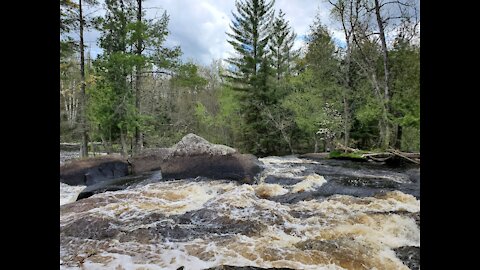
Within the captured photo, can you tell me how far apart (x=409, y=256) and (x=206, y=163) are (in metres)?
5.79

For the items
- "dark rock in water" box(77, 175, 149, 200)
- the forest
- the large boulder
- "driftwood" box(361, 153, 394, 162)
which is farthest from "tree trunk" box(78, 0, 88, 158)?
"driftwood" box(361, 153, 394, 162)

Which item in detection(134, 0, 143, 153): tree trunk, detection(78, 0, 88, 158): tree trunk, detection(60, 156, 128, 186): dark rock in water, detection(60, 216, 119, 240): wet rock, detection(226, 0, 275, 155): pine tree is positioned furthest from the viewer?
detection(226, 0, 275, 155): pine tree

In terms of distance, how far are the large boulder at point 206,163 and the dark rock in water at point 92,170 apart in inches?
75.3

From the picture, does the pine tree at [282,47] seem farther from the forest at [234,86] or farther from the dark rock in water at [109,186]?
the dark rock in water at [109,186]

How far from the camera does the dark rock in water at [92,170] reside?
855cm

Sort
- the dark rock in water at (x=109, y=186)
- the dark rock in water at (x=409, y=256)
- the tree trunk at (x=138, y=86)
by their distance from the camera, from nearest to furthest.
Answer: the dark rock in water at (x=409, y=256) < the dark rock in water at (x=109, y=186) < the tree trunk at (x=138, y=86)

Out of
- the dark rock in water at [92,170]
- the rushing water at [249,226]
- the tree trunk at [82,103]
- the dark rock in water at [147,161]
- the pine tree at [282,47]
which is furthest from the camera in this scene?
the pine tree at [282,47]

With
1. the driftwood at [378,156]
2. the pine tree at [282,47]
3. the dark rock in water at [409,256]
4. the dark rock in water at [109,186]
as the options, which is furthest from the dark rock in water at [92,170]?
the pine tree at [282,47]

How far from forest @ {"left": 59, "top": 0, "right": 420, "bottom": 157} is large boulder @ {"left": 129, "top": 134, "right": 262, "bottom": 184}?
3736 millimetres

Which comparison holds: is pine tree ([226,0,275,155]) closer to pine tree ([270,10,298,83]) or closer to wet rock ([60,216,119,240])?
pine tree ([270,10,298,83])

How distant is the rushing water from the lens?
141 inches

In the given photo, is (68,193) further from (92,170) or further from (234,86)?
(234,86)
